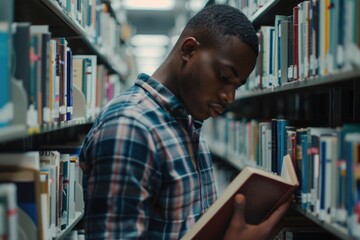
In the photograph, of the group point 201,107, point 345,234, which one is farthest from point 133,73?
point 345,234

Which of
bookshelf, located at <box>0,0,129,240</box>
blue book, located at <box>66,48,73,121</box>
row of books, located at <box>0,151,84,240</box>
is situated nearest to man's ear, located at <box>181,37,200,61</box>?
bookshelf, located at <box>0,0,129,240</box>

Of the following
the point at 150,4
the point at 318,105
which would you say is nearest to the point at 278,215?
the point at 318,105

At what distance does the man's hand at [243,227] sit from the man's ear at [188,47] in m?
0.46

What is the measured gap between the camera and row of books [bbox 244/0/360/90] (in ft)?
3.90

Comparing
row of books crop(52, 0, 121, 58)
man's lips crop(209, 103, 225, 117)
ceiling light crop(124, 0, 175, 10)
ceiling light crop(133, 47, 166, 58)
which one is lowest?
man's lips crop(209, 103, 225, 117)

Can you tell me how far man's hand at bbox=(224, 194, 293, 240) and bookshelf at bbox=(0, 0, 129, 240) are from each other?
564 millimetres

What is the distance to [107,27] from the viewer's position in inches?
147

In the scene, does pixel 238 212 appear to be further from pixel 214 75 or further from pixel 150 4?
pixel 150 4

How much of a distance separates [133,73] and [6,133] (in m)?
5.00

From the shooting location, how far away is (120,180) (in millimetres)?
1247

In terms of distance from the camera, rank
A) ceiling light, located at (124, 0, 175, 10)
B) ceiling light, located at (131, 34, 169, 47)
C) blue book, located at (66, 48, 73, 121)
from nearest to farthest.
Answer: blue book, located at (66, 48, 73, 121) → ceiling light, located at (124, 0, 175, 10) → ceiling light, located at (131, 34, 169, 47)

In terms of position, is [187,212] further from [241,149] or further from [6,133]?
[241,149]

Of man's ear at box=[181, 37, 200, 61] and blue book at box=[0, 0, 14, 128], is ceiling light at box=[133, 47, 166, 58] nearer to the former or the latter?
man's ear at box=[181, 37, 200, 61]

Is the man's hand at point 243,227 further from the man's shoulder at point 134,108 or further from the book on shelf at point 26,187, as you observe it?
A: the book on shelf at point 26,187
